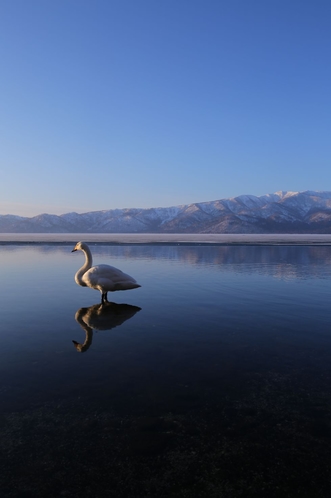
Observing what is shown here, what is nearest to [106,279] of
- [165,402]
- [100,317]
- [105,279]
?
[105,279]

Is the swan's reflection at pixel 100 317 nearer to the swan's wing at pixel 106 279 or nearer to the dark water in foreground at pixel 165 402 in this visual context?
the dark water in foreground at pixel 165 402

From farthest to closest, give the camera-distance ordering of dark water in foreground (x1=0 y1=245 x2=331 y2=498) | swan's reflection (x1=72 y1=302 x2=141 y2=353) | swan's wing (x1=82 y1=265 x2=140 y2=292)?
swan's wing (x1=82 y1=265 x2=140 y2=292), swan's reflection (x1=72 y1=302 x2=141 y2=353), dark water in foreground (x1=0 y1=245 x2=331 y2=498)

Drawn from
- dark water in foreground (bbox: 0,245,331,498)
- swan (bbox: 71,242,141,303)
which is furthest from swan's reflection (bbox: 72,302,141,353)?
swan (bbox: 71,242,141,303)

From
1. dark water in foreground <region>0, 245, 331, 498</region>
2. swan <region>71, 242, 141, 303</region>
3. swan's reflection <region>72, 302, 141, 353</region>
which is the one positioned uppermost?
swan <region>71, 242, 141, 303</region>

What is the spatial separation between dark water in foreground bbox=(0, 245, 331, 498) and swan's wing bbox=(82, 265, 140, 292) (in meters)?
1.31

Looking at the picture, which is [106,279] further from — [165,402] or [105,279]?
[165,402]

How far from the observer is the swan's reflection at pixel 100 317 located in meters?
10.8

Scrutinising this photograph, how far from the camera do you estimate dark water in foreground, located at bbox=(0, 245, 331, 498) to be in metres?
4.86

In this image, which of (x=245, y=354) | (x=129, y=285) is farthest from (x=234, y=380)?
(x=129, y=285)

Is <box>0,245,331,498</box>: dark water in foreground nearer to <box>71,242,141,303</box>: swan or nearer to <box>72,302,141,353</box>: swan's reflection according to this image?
<box>72,302,141,353</box>: swan's reflection

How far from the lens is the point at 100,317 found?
13203 millimetres

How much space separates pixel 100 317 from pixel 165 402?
695cm

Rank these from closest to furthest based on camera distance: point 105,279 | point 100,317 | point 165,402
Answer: point 165,402 < point 100,317 < point 105,279

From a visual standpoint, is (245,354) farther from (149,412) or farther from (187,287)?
(187,287)
